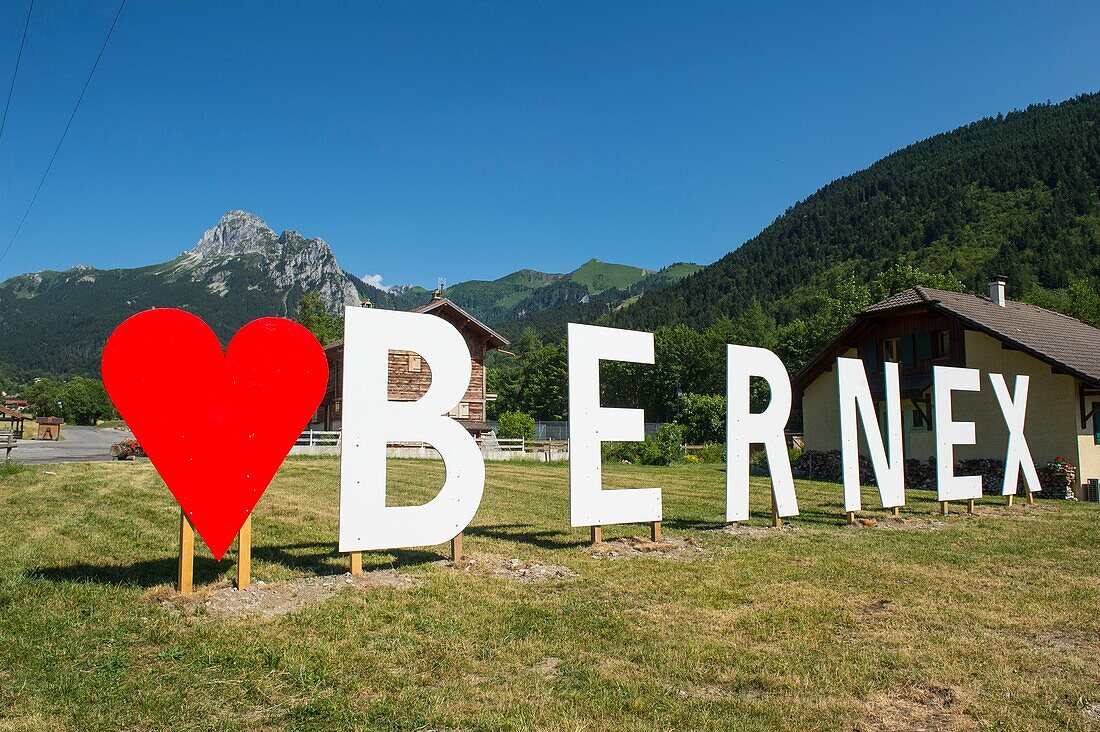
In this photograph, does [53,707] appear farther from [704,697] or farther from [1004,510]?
[1004,510]

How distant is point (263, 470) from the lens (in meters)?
7.30

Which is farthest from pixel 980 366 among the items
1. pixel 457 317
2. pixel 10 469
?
pixel 10 469

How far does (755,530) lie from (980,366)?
16.7 meters

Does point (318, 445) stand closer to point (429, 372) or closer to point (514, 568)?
point (429, 372)

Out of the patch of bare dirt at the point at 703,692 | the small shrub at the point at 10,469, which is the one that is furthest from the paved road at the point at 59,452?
the patch of bare dirt at the point at 703,692

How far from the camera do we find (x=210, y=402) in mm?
7066

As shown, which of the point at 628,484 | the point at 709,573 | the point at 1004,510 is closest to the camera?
the point at 709,573

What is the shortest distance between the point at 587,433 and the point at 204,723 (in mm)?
6482

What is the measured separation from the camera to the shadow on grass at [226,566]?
23.6 feet

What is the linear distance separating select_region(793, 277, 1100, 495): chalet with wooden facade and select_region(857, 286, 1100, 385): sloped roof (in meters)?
0.05

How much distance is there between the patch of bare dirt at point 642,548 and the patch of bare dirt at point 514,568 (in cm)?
106

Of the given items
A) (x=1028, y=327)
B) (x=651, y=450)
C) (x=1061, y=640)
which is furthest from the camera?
(x=651, y=450)

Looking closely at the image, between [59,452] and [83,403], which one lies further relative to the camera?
[83,403]

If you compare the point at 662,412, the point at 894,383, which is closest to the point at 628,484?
the point at 894,383
